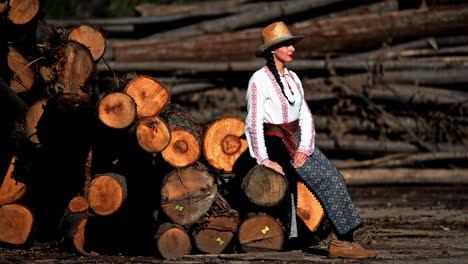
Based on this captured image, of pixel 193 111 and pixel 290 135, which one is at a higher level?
pixel 193 111

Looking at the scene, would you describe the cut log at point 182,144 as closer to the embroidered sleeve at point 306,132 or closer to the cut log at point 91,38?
the cut log at point 91,38

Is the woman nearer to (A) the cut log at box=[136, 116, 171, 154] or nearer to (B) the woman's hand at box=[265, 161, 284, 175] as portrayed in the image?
(B) the woman's hand at box=[265, 161, 284, 175]

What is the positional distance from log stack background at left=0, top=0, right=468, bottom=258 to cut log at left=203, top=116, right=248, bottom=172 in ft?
0.04

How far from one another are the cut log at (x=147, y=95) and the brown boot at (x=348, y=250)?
1696mm

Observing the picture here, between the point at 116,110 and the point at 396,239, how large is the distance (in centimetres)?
253

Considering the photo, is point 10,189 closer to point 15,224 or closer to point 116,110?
point 15,224

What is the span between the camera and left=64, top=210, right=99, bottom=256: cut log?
5375mm

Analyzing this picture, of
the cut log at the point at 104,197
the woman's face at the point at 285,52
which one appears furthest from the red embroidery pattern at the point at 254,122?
the cut log at the point at 104,197

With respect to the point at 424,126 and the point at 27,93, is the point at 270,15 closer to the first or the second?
the point at 424,126

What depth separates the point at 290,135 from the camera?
4848 millimetres

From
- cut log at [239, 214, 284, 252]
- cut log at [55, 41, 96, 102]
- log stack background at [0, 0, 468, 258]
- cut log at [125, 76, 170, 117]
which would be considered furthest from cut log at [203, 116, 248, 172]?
cut log at [55, 41, 96, 102]

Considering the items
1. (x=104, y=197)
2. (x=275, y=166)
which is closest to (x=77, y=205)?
(x=104, y=197)

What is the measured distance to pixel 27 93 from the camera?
5.79m

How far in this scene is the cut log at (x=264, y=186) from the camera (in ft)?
16.0
